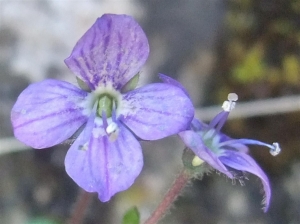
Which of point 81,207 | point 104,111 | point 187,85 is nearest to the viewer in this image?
point 104,111

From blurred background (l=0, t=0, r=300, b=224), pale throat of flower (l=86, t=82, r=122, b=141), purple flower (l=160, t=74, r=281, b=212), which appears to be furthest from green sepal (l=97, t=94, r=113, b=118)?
blurred background (l=0, t=0, r=300, b=224)

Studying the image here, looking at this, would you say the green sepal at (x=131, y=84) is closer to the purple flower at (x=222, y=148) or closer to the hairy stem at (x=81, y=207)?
the purple flower at (x=222, y=148)

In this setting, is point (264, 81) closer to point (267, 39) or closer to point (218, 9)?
point (267, 39)

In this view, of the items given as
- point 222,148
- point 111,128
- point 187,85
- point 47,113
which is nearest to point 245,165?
point 222,148

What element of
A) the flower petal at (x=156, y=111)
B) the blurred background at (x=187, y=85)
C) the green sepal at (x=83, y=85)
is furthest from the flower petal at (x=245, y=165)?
the blurred background at (x=187, y=85)

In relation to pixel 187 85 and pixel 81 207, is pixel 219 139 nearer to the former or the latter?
pixel 81 207

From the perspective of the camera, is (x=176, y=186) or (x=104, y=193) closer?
(x=104, y=193)

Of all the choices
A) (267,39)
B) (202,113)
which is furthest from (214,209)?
(267,39)
